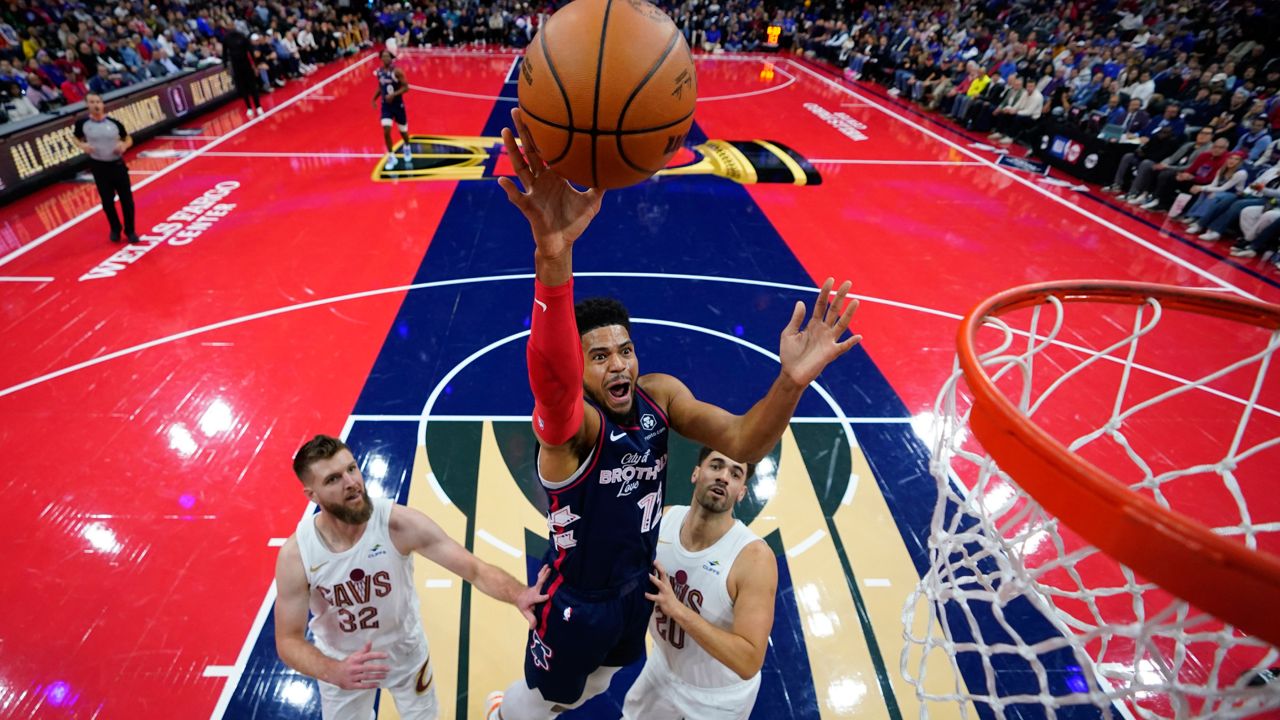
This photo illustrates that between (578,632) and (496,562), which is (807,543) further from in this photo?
(578,632)

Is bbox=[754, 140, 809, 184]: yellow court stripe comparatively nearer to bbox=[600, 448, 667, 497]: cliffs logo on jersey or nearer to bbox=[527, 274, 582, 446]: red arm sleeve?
bbox=[600, 448, 667, 497]: cliffs logo on jersey

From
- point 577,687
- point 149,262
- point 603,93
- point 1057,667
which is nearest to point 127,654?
point 577,687

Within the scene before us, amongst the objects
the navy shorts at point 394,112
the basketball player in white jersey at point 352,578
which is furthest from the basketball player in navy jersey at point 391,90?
the basketball player in white jersey at point 352,578

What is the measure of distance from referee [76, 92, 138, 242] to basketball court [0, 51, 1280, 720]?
0.50 meters

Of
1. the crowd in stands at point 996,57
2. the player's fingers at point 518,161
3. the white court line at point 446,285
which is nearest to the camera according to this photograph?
the player's fingers at point 518,161

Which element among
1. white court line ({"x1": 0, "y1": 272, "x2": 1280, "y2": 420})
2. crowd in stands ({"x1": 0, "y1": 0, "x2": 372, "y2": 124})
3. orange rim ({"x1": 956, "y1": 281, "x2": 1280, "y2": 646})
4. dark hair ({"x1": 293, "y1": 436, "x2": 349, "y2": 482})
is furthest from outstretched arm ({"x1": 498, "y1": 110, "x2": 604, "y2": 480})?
crowd in stands ({"x1": 0, "y1": 0, "x2": 372, "y2": 124})

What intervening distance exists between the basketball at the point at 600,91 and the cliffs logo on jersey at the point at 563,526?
47.2 inches

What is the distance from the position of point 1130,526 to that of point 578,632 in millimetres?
1871

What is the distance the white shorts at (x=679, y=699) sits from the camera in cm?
280

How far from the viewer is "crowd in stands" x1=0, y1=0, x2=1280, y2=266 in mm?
10398

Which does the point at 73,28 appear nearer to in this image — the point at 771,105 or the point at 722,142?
the point at 722,142

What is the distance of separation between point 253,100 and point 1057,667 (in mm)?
17331

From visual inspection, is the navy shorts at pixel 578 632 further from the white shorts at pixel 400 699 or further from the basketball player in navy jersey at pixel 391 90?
the basketball player in navy jersey at pixel 391 90

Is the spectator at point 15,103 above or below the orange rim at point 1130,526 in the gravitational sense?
below
